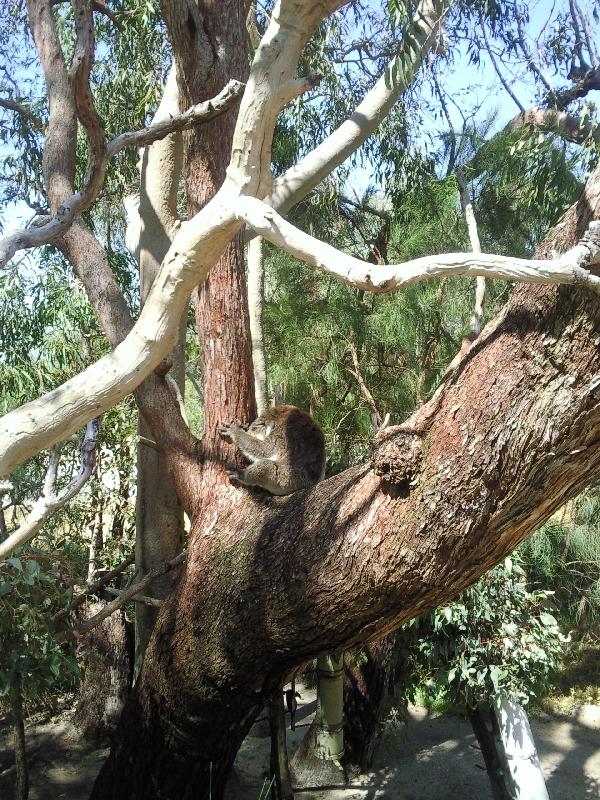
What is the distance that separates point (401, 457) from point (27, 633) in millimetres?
1999

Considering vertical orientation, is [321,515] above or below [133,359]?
below

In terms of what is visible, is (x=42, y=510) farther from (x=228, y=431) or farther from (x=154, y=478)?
(x=154, y=478)

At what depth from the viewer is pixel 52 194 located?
4406 mm

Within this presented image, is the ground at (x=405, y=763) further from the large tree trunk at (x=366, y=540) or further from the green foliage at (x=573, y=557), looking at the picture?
the large tree trunk at (x=366, y=540)

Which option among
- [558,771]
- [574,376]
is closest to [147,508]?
[574,376]

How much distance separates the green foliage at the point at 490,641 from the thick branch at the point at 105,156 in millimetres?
2966

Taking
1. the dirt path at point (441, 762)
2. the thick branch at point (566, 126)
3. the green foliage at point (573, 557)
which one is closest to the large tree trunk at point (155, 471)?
the dirt path at point (441, 762)

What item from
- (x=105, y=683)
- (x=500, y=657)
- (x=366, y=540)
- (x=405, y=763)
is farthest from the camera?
(x=105, y=683)

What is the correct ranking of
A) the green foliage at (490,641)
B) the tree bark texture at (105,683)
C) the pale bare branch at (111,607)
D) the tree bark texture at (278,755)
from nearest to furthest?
the pale bare branch at (111,607) → the tree bark texture at (278,755) → the green foliage at (490,641) → the tree bark texture at (105,683)

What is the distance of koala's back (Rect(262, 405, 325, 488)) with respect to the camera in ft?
16.9

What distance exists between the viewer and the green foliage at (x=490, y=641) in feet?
15.4

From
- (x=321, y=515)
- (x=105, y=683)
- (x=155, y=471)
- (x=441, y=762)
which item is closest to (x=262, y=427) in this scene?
(x=155, y=471)

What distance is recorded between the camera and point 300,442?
5.26 m

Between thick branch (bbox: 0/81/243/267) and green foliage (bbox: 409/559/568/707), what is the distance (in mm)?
2966
